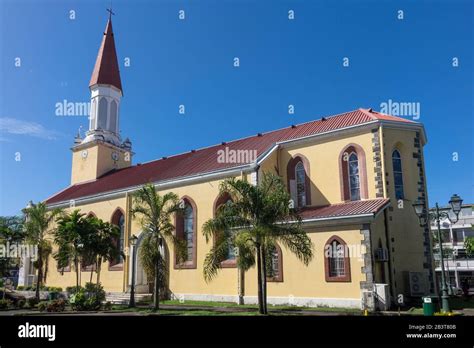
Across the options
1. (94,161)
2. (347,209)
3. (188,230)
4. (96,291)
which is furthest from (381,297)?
(94,161)

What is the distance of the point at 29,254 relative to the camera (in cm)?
3284

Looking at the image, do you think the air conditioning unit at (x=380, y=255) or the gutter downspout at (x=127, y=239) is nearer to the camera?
the air conditioning unit at (x=380, y=255)

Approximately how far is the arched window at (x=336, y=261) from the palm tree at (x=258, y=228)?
3157 millimetres

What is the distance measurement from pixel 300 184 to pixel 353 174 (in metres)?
3.59

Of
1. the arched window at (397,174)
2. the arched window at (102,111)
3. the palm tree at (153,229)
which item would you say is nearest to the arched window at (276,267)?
the palm tree at (153,229)

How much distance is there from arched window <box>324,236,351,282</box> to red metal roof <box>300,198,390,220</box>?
4.64ft

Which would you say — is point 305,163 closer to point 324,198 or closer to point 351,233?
point 324,198

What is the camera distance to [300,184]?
2673 cm

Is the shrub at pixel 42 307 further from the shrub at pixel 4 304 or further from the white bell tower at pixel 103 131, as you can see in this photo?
the white bell tower at pixel 103 131

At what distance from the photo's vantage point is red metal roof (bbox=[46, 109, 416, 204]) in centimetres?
2684

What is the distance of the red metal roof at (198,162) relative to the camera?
88.1 feet

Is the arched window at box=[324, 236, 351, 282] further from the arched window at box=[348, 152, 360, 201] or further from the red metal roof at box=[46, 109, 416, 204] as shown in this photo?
the red metal roof at box=[46, 109, 416, 204]

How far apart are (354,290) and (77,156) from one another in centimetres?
3316

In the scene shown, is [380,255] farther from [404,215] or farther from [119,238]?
[119,238]
